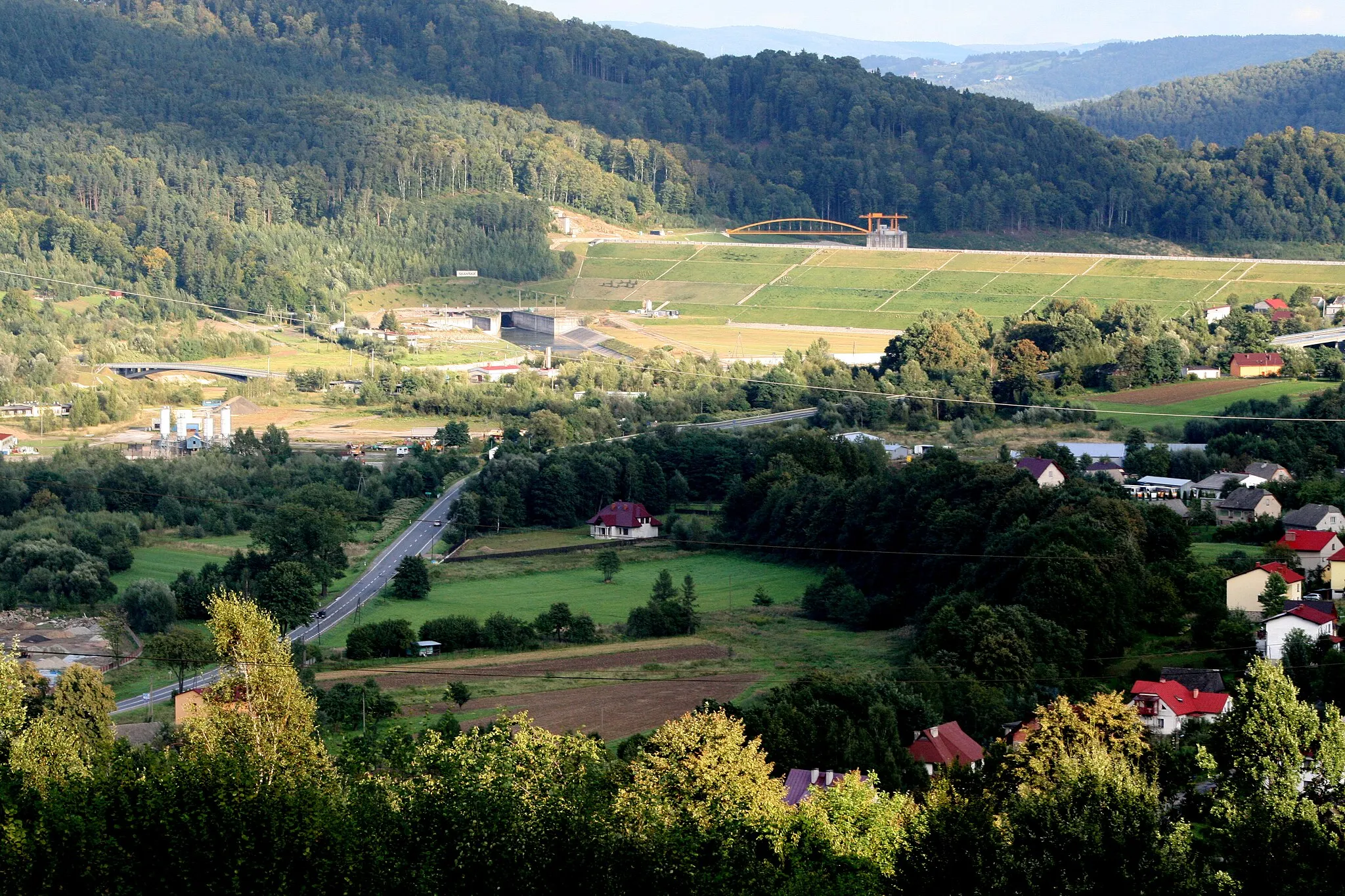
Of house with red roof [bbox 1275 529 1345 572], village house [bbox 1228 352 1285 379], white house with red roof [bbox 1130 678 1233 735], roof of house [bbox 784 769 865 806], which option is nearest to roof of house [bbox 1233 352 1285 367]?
village house [bbox 1228 352 1285 379]

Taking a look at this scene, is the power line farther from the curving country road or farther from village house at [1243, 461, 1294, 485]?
the curving country road

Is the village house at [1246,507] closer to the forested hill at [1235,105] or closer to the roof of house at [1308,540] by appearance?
the roof of house at [1308,540]

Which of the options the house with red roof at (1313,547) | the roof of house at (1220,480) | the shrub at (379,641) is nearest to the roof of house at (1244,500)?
the roof of house at (1220,480)

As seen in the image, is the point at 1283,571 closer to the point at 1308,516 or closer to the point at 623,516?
the point at 1308,516

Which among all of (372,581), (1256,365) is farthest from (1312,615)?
(1256,365)

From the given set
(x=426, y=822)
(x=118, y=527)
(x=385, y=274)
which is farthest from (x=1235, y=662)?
(x=385, y=274)
